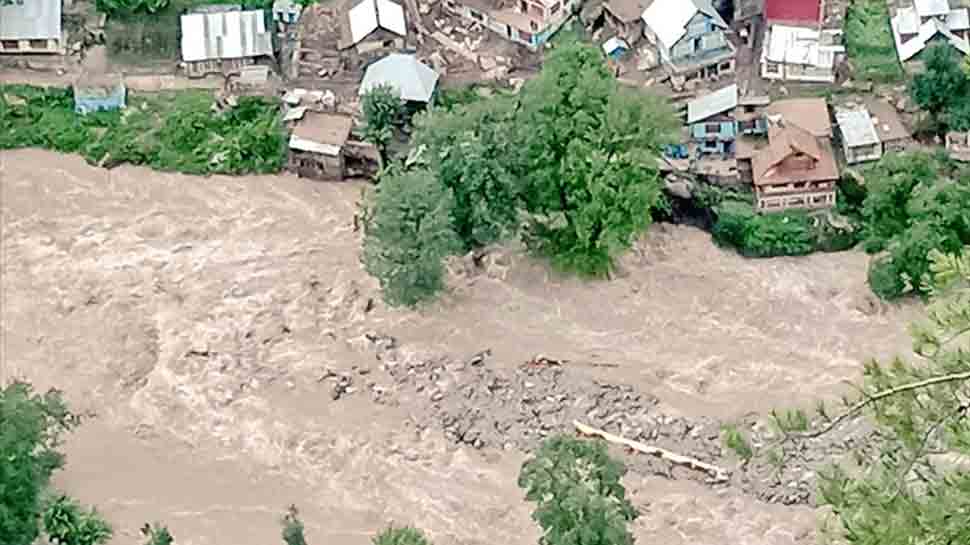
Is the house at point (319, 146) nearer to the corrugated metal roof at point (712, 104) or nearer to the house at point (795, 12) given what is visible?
the corrugated metal roof at point (712, 104)

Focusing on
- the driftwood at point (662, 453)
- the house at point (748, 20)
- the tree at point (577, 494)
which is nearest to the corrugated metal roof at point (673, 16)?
the house at point (748, 20)

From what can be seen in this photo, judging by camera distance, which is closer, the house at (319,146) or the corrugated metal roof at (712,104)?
the corrugated metal roof at (712,104)

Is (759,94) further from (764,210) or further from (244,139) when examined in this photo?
(244,139)

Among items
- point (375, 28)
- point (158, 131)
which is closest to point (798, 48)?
point (375, 28)

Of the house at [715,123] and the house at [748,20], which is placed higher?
the house at [748,20]

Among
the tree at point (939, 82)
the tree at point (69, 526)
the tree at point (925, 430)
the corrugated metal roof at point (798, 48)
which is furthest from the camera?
the corrugated metal roof at point (798, 48)

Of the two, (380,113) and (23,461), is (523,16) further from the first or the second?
(23,461)
